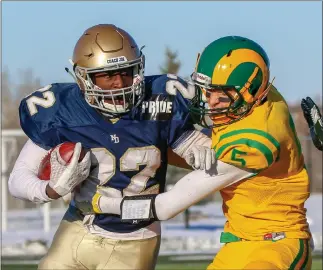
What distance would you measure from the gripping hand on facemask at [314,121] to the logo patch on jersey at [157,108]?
26.4 inches

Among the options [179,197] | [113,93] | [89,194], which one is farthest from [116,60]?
[179,197]

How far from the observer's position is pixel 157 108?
4793 mm

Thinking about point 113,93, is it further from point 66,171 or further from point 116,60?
point 66,171

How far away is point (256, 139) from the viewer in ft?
13.4

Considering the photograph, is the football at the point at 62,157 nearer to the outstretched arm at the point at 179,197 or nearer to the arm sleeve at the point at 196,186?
the outstretched arm at the point at 179,197

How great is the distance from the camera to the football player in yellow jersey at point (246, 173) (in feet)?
13.6

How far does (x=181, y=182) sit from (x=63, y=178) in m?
0.58

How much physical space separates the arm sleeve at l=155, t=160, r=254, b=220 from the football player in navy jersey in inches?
17.6

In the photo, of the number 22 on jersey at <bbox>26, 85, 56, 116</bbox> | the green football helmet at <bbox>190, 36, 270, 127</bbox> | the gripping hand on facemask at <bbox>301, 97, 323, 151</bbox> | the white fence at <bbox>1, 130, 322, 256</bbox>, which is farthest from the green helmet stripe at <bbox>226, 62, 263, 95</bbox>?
the white fence at <bbox>1, 130, 322, 256</bbox>

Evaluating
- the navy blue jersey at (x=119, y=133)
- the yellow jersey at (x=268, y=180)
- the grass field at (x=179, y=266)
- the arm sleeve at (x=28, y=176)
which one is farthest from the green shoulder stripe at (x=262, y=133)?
the grass field at (x=179, y=266)

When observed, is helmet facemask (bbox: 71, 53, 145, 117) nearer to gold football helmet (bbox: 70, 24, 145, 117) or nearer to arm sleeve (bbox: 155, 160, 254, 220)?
gold football helmet (bbox: 70, 24, 145, 117)

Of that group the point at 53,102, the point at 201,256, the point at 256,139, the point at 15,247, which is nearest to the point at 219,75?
the point at 256,139

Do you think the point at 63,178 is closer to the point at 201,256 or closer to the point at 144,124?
the point at 144,124

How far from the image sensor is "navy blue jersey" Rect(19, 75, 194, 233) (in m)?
4.73
